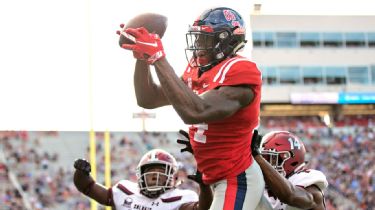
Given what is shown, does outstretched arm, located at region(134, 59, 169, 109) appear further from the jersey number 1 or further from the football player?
the jersey number 1

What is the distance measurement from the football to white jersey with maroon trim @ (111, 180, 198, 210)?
4.66ft

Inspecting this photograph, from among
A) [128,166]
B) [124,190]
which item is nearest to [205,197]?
[124,190]

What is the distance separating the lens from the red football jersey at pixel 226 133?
8.04 ft

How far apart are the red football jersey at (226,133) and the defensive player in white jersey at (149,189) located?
1.34 metres

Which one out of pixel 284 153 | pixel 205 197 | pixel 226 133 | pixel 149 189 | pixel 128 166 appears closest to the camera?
pixel 226 133

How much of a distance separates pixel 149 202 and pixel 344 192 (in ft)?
34.8

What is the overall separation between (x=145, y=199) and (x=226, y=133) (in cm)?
159

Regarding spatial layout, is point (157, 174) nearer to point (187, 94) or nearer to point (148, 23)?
point (148, 23)

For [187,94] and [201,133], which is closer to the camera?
[187,94]

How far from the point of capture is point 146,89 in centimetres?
289

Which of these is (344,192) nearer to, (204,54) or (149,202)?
(149,202)

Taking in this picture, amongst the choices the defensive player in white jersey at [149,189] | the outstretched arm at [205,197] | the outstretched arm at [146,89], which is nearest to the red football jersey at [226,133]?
the outstretched arm at [146,89]

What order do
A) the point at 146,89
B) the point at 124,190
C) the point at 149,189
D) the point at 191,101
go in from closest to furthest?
the point at 191,101, the point at 146,89, the point at 149,189, the point at 124,190

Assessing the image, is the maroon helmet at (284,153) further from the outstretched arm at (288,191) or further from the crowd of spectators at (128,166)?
the crowd of spectators at (128,166)
